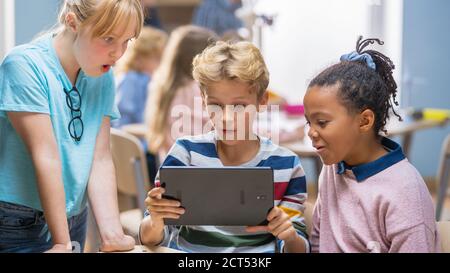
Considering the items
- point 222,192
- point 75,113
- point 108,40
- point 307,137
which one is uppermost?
point 108,40

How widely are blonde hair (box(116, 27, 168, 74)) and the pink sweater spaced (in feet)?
7.52

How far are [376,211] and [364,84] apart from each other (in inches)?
9.1

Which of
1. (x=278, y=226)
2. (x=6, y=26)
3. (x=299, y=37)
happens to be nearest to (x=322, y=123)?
(x=278, y=226)

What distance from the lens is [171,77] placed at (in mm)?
2691

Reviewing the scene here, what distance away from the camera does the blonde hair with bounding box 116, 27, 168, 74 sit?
361 cm

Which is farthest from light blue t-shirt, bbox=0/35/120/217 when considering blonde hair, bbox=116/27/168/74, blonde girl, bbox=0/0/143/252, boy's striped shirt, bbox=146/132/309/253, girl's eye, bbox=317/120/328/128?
blonde hair, bbox=116/27/168/74

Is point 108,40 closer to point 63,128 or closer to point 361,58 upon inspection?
point 63,128

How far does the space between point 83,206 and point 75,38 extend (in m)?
0.34

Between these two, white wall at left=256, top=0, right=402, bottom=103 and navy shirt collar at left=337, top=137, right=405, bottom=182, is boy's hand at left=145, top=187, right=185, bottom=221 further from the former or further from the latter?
white wall at left=256, top=0, right=402, bottom=103

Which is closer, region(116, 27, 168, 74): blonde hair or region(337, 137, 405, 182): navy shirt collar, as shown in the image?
region(337, 137, 405, 182): navy shirt collar

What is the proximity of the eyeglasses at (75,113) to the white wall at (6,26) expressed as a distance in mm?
373

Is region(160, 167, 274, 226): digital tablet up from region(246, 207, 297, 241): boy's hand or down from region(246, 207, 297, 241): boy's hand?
up

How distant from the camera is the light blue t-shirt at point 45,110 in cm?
124
